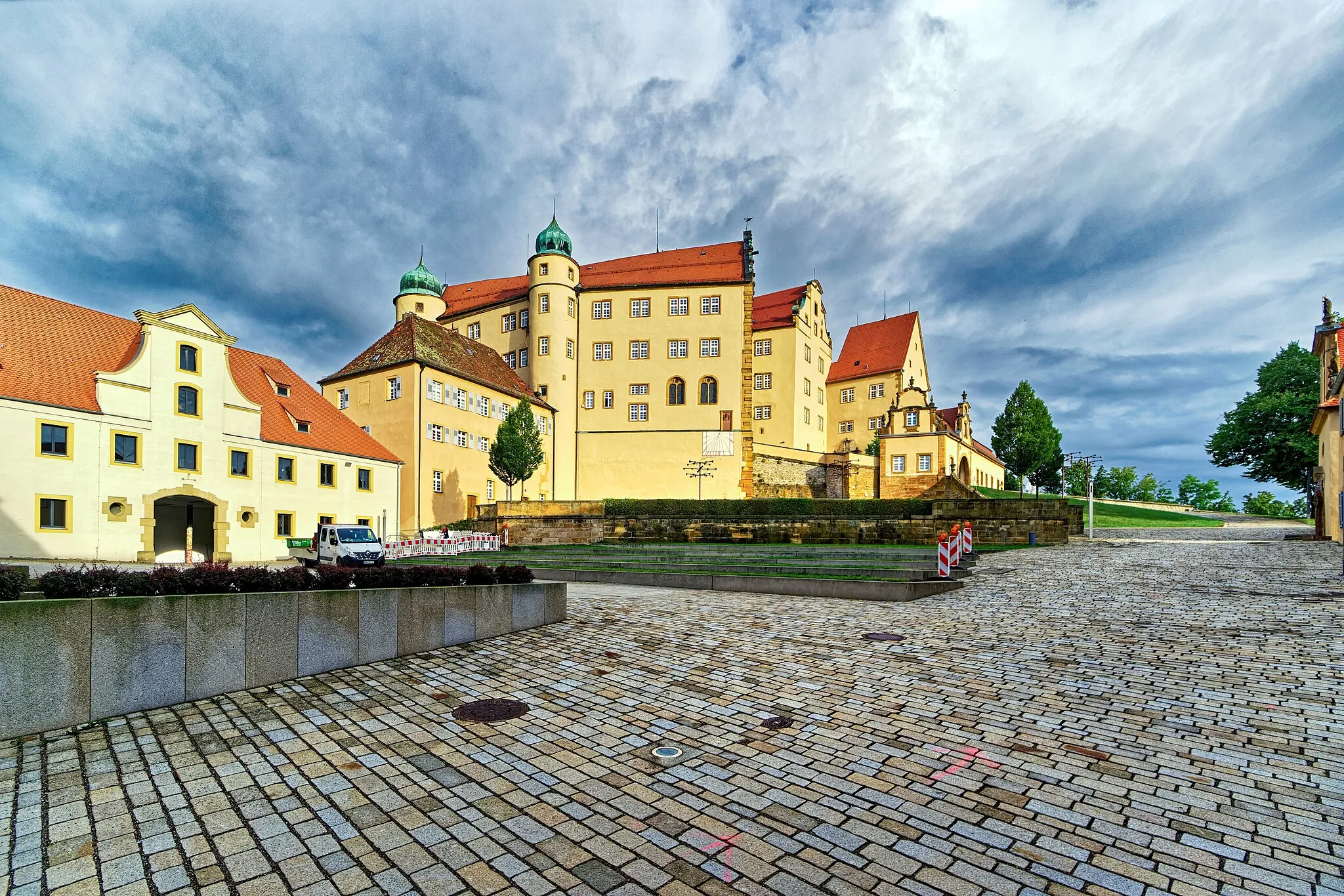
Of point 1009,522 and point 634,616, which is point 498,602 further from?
point 1009,522

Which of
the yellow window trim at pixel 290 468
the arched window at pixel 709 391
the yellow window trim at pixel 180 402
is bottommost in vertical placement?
the yellow window trim at pixel 290 468

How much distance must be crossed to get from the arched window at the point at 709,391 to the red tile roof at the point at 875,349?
1009 inches

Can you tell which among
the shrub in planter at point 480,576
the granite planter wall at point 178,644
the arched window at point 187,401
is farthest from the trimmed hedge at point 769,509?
the granite planter wall at point 178,644

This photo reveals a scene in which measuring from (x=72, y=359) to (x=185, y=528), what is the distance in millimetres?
9010

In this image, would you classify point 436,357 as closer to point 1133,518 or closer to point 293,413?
point 293,413

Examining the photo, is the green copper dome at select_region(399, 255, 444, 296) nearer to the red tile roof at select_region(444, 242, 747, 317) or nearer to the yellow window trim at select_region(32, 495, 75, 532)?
the red tile roof at select_region(444, 242, 747, 317)

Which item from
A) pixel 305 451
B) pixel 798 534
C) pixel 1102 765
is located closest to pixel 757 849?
pixel 1102 765

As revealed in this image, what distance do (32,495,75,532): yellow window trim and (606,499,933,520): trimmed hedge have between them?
75.0ft

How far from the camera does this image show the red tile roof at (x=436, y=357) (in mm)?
40281

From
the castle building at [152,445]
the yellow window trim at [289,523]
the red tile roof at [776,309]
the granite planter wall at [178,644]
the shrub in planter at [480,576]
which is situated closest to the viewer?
the granite planter wall at [178,644]

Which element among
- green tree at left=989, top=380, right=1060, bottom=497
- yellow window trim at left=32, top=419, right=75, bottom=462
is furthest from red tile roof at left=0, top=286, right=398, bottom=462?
green tree at left=989, top=380, right=1060, bottom=497

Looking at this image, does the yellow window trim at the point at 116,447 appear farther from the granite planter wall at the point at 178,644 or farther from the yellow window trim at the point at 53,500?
the granite planter wall at the point at 178,644

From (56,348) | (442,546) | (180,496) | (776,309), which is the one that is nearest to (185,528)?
(180,496)

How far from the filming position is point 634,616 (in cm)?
1214
